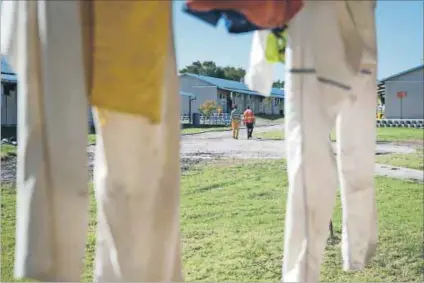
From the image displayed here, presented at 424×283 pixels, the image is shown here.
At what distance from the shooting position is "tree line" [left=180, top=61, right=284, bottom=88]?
1.48 m

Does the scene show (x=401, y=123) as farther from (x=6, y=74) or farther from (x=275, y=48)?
(x=6, y=74)

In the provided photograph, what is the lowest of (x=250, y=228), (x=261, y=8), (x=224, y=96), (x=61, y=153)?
(x=250, y=228)

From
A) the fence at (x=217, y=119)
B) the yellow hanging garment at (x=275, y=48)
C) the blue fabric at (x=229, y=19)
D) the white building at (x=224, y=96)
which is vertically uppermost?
the blue fabric at (x=229, y=19)

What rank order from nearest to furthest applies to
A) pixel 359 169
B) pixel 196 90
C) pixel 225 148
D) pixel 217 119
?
pixel 359 169 < pixel 196 90 < pixel 217 119 < pixel 225 148

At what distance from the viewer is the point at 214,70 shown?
1.58m

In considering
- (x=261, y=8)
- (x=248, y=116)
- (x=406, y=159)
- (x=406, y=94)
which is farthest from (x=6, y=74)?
(x=406, y=159)

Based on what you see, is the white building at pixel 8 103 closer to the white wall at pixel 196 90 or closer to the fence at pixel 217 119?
the white wall at pixel 196 90

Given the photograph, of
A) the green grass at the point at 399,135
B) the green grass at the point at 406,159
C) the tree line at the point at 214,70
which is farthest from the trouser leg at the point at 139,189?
the green grass at the point at 406,159

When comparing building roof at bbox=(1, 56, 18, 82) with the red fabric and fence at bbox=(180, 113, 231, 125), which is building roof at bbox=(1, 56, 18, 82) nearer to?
the red fabric

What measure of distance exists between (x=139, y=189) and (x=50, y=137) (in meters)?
0.15

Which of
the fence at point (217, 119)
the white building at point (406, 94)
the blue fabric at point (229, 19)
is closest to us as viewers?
the blue fabric at point (229, 19)

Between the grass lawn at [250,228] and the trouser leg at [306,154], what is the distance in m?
0.51

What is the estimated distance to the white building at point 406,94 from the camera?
5.92 feet

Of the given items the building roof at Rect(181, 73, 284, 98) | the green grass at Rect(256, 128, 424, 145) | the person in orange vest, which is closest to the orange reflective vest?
the person in orange vest
